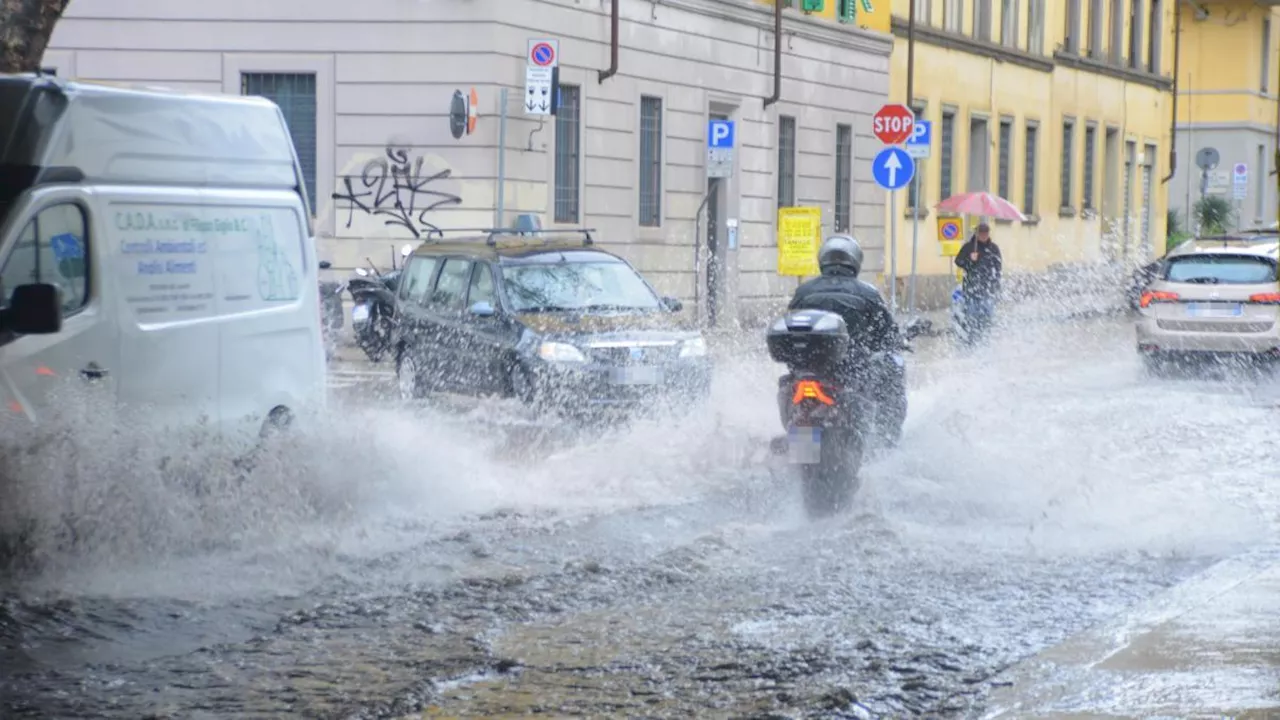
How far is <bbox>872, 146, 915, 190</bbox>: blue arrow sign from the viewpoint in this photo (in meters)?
28.3

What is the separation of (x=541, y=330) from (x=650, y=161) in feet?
48.4

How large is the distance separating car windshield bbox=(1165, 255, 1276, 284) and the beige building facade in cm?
786

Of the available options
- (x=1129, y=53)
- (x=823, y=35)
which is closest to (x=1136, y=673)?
(x=823, y=35)

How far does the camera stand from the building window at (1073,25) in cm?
4897

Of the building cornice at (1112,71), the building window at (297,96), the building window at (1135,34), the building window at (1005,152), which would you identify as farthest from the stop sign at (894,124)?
the building window at (1135,34)

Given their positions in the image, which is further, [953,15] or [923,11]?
[953,15]

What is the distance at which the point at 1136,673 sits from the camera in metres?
7.23

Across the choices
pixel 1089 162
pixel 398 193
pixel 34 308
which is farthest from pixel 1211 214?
pixel 34 308

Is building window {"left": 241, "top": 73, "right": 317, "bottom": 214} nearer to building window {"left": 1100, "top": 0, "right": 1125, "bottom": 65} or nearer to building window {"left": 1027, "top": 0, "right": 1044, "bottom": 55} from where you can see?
building window {"left": 1027, "top": 0, "right": 1044, "bottom": 55}

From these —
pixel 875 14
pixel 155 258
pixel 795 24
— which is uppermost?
pixel 875 14

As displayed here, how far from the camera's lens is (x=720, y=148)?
2797 centimetres

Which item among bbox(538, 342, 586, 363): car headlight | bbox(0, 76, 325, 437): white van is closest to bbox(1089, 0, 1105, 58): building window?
bbox(538, 342, 586, 363): car headlight

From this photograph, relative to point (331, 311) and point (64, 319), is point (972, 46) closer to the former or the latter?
point (331, 311)

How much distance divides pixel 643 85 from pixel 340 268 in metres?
6.10
